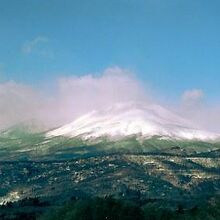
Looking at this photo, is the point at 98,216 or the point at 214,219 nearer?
the point at 214,219

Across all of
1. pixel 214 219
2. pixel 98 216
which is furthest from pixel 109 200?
pixel 214 219

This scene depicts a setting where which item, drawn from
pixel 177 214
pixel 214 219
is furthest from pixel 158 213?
pixel 214 219

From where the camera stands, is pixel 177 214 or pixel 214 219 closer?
pixel 214 219

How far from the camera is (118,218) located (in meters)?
190

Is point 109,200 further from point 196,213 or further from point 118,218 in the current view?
point 196,213

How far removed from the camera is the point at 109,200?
19900 centimetres

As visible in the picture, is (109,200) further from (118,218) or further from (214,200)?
(214,200)

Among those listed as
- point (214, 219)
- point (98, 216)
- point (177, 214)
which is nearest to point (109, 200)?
point (98, 216)

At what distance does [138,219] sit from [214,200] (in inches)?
1064

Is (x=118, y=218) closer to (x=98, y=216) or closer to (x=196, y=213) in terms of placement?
(x=98, y=216)

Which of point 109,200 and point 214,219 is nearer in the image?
point 214,219

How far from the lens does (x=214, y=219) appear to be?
582 feet

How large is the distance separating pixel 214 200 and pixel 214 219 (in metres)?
19.2

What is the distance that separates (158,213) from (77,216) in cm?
2681
